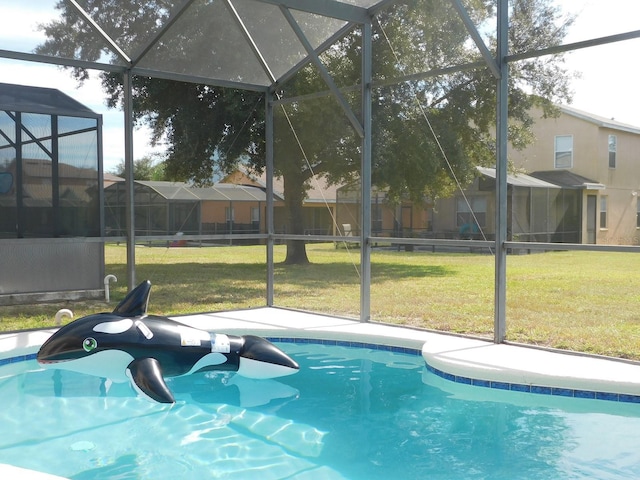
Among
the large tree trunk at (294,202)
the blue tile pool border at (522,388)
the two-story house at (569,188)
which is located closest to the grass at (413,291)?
the large tree trunk at (294,202)

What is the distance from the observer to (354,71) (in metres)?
9.87

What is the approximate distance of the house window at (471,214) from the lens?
7473 mm

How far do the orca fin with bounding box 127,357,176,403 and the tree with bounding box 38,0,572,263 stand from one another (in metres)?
4.83

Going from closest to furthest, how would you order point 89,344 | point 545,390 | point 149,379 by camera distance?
point 149,379 → point 89,344 → point 545,390

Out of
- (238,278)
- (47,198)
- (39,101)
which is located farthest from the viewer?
(238,278)

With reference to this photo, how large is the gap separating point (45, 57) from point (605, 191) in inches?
234

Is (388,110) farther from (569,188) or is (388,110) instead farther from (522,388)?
(522,388)

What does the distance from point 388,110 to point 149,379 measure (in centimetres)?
656

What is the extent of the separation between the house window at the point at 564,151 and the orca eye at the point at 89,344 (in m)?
5.16

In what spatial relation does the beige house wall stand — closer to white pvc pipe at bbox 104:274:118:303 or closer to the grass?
the grass

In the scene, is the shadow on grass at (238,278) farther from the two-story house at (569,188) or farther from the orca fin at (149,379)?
the orca fin at (149,379)

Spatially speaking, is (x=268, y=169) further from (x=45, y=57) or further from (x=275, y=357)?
(x=275, y=357)

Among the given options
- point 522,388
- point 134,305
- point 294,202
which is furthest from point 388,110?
point 134,305

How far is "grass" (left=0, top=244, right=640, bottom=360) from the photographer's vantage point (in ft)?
30.1
